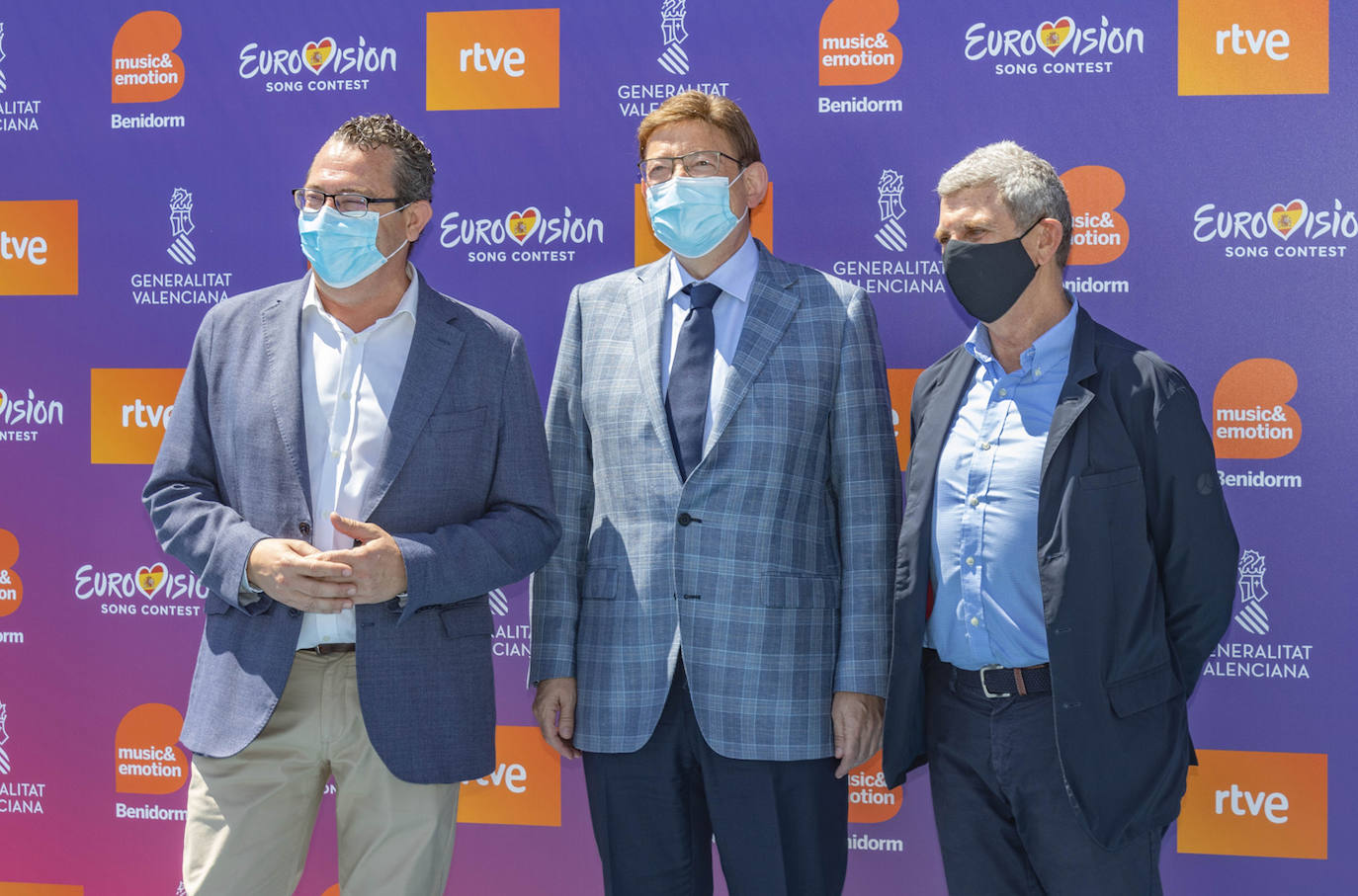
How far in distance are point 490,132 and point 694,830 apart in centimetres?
192

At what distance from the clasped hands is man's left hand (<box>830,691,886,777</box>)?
85 cm

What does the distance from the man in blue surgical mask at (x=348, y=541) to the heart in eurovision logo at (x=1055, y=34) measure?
168cm

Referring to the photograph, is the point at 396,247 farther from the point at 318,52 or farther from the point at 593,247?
the point at 318,52

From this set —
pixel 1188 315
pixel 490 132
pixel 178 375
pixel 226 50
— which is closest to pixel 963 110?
pixel 1188 315

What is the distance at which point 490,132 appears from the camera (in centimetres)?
307

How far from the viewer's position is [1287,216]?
279 cm

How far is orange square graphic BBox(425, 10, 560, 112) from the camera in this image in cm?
304

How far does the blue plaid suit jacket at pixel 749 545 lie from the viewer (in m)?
2.12

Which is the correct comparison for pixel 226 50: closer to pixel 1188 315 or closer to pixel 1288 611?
pixel 1188 315

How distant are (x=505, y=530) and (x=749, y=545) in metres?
0.46

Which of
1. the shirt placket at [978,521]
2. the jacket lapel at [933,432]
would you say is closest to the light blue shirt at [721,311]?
the jacket lapel at [933,432]

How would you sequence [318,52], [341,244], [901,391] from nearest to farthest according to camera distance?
[341,244]
[901,391]
[318,52]

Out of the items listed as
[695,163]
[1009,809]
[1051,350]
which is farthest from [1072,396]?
[695,163]

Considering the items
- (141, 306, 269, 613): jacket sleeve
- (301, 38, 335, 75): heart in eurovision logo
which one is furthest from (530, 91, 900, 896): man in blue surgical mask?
(301, 38, 335, 75): heart in eurovision logo
